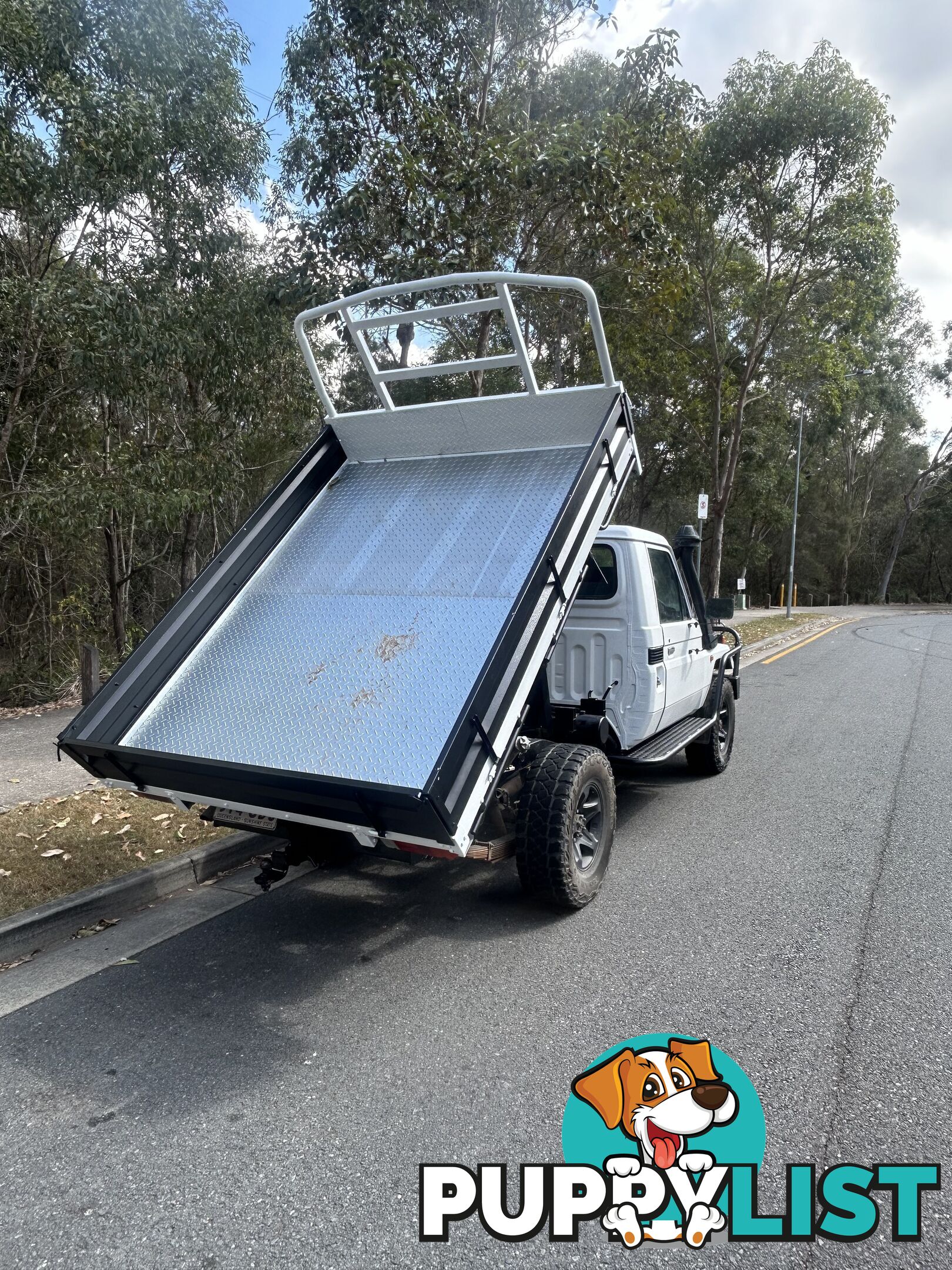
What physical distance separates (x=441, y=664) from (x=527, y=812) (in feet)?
3.08

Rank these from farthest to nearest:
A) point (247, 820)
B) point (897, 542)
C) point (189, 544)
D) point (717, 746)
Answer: point (897, 542)
point (189, 544)
point (717, 746)
point (247, 820)

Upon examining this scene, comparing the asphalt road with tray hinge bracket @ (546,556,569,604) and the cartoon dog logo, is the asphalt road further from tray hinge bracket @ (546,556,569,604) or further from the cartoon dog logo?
tray hinge bracket @ (546,556,569,604)

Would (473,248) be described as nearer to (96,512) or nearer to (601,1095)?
(96,512)

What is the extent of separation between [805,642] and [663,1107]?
61.7 feet

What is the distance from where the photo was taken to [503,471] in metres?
4.52

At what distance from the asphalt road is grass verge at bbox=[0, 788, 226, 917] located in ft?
2.59

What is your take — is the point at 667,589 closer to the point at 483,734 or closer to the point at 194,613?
the point at 483,734

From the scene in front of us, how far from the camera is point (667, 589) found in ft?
19.4

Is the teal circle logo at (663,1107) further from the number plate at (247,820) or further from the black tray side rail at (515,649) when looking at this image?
the number plate at (247,820)

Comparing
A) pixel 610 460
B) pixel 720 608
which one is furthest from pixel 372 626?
pixel 720 608

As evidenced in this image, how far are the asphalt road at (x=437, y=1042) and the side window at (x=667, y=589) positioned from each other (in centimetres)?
156

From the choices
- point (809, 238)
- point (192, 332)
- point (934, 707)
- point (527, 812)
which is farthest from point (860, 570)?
point (527, 812)

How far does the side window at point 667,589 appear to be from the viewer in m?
5.66

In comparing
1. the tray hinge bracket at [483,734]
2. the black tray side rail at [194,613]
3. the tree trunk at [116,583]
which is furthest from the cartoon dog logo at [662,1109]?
the tree trunk at [116,583]
